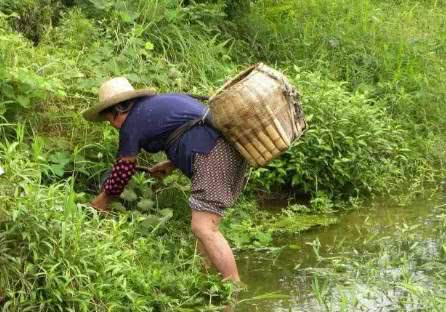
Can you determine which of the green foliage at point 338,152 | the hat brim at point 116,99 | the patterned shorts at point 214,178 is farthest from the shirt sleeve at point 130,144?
the green foliage at point 338,152

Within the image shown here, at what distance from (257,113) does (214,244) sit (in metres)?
0.85

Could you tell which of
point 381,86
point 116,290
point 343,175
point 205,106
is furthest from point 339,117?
point 116,290

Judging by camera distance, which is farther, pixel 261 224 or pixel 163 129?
pixel 261 224

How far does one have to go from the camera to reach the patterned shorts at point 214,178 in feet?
17.2

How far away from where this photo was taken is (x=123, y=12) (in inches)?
307

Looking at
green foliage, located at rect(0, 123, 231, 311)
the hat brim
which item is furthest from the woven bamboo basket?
green foliage, located at rect(0, 123, 231, 311)

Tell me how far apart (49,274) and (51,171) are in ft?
5.68

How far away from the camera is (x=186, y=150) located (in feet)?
17.5

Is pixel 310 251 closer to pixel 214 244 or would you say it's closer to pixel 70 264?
pixel 214 244

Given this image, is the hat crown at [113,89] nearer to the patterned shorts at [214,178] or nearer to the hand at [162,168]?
the hand at [162,168]

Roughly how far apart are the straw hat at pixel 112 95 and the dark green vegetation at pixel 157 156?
0.47 meters

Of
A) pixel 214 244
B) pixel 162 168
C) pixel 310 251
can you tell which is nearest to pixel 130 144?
pixel 162 168

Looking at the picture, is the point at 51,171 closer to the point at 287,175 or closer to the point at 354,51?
the point at 287,175

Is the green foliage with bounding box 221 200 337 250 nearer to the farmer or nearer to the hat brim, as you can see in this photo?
the farmer
